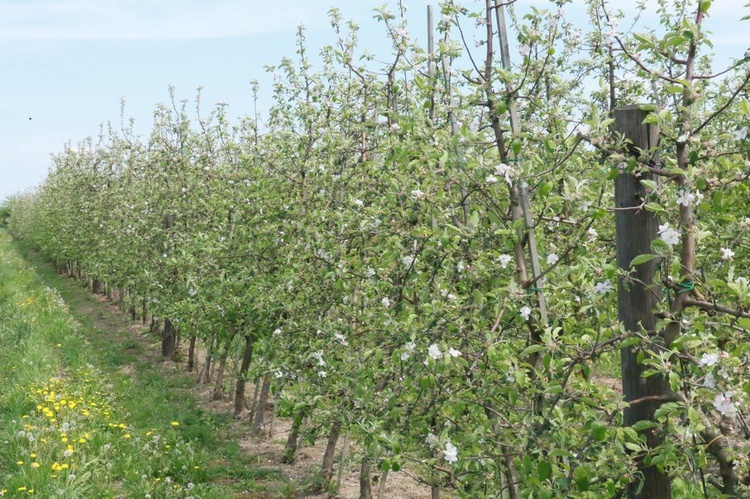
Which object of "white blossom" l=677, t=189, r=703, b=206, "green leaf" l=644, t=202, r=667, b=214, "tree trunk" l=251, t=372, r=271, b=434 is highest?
"white blossom" l=677, t=189, r=703, b=206

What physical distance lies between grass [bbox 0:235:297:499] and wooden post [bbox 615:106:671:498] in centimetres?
487

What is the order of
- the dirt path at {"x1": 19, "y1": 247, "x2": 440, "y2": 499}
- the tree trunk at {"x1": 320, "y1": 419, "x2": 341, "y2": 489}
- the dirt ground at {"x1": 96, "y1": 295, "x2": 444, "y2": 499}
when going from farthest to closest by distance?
1. the dirt path at {"x1": 19, "y1": 247, "x2": 440, "y2": 499}
2. the dirt ground at {"x1": 96, "y1": 295, "x2": 444, "y2": 499}
3. the tree trunk at {"x1": 320, "y1": 419, "x2": 341, "y2": 489}

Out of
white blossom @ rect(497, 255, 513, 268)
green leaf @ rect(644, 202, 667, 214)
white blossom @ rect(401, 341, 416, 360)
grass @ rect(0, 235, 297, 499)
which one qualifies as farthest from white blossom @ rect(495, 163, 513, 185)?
grass @ rect(0, 235, 297, 499)

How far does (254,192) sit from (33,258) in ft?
119

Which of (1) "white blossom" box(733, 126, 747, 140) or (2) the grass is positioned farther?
(2) the grass

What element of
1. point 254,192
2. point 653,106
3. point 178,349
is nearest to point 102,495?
point 254,192

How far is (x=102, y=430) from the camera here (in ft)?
27.2

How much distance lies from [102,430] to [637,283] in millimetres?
7119

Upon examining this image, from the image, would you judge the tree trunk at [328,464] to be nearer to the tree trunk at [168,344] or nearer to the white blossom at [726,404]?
the white blossom at [726,404]

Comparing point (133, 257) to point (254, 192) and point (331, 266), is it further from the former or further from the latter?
point (331, 266)

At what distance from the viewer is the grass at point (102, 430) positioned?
6.80 metres

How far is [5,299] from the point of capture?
1666 cm

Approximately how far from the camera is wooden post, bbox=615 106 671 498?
2922mm

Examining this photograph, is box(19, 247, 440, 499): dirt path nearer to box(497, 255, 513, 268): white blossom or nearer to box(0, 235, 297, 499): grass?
box(0, 235, 297, 499): grass
